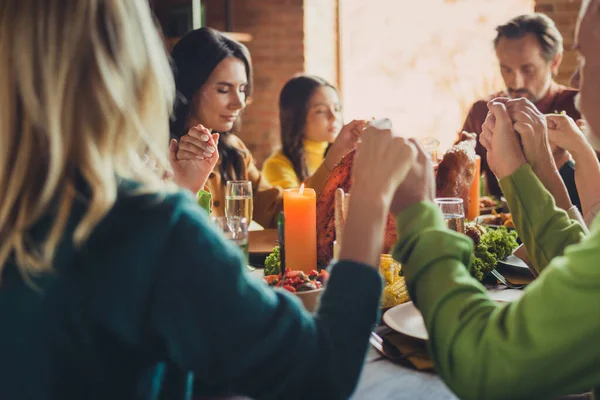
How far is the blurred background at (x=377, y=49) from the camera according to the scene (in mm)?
4660

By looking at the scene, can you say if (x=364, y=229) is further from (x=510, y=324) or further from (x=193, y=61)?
(x=193, y=61)

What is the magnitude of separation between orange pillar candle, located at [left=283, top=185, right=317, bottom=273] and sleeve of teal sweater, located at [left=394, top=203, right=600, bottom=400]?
64 centimetres

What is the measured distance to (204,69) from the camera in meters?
2.43

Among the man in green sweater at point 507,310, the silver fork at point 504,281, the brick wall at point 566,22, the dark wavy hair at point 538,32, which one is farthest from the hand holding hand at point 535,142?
the brick wall at point 566,22

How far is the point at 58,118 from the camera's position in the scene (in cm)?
61

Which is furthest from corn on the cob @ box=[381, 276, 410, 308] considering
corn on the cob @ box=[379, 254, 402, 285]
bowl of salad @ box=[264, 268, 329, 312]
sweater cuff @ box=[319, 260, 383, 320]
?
sweater cuff @ box=[319, 260, 383, 320]

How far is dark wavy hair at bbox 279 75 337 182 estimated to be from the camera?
10.6 feet

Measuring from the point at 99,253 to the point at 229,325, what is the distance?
148 millimetres

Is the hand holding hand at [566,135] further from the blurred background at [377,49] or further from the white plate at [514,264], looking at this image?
the blurred background at [377,49]

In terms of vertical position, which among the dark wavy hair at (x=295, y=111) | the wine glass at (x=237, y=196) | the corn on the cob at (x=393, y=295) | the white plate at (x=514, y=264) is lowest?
the corn on the cob at (x=393, y=295)

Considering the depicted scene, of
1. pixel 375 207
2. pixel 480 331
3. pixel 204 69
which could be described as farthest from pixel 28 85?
pixel 204 69

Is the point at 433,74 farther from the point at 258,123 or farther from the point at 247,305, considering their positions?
the point at 247,305

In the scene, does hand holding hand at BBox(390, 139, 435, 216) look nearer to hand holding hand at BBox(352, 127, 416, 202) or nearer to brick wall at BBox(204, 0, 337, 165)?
hand holding hand at BBox(352, 127, 416, 202)

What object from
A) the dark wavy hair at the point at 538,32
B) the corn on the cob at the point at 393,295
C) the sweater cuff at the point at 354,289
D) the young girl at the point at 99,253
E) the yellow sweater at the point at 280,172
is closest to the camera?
the young girl at the point at 99,253
